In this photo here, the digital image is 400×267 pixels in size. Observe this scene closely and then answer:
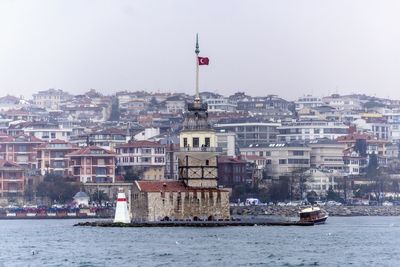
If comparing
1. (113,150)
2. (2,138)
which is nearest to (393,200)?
(113,150)

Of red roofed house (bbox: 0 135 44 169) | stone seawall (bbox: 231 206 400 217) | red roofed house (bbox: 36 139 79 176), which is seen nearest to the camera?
stone seawall (bbox: 231 206 400 217)

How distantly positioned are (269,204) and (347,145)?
33.7 meters

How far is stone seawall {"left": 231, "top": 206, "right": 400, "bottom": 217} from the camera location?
117 m

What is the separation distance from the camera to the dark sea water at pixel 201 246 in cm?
6047

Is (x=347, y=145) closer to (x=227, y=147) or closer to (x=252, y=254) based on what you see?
(x=227, y=147)

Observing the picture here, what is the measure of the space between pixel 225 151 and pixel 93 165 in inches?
591

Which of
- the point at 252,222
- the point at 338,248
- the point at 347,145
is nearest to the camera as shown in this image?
the point at 338,248

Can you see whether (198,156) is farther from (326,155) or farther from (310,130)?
(310,130)

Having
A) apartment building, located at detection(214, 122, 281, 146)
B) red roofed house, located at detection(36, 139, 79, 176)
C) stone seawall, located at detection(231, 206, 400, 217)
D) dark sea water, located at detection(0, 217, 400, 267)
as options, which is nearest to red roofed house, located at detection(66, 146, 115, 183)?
red roofed house, located at detection(36, 139, 79, 176)

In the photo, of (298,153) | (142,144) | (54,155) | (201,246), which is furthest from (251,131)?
(201,246)

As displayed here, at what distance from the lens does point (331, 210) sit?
12500 centimetres

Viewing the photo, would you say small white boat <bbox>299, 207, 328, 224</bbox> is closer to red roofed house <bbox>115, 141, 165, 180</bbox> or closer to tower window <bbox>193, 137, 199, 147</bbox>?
tower window <bbox>193, 137, 199, 147</bbox>

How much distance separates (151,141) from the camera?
470 ft

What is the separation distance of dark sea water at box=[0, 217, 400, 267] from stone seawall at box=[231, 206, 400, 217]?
87.0 ft
